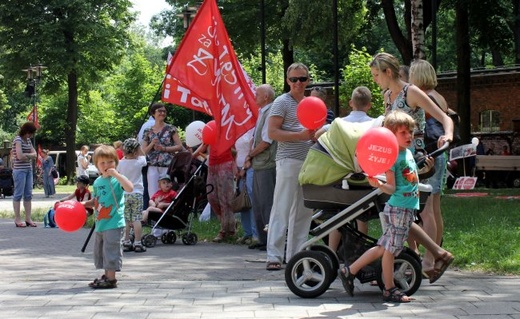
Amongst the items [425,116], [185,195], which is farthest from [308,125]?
[185,195]

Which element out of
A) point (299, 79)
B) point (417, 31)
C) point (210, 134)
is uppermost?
point (417, 31)

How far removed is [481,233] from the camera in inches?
463

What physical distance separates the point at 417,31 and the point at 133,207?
1213 centimetres

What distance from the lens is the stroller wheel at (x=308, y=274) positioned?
7.62m

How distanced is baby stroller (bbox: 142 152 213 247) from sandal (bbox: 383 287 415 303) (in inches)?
217

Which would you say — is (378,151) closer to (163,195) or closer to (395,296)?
(395,296)

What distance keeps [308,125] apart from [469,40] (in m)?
24.8

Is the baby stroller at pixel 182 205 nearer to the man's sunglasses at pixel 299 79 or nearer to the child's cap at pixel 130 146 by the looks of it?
the child's cap at pixel 130 146

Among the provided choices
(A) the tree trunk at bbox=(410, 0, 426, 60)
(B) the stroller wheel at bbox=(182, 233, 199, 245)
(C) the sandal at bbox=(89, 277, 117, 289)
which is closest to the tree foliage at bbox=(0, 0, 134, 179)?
(A) the tree trunk at bbox=(410, 0, 426, 60)

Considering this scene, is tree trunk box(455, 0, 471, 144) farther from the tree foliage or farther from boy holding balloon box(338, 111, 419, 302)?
boy holding balloon box(338, 111, 419, 302)

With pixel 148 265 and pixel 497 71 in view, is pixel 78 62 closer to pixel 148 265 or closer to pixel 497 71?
pixel 497 71

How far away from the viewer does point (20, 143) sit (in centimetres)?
1628

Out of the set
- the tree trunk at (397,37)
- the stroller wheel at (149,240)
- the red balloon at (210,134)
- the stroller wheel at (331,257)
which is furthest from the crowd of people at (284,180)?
the tree trunk at (397,37)

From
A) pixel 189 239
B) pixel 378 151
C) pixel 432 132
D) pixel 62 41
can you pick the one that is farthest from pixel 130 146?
pixel 62 41
